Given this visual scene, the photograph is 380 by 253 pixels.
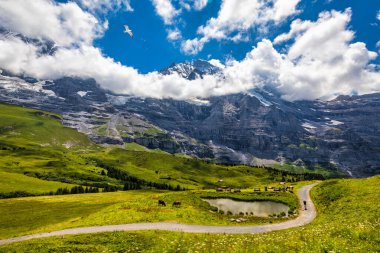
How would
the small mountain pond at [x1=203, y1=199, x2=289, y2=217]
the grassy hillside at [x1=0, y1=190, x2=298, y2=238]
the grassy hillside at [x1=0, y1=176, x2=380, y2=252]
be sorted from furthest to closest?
the small mountain pond at [x1=203, y1=199, x2=289, y2=217] → the grassy hillside at [x1=0, y1=190, x2=298, y2=238] → the grassy hillside at [x1=0, y1=176, x2=380, y2=252]

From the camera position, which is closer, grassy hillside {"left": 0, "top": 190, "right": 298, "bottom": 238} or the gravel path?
the gravel path

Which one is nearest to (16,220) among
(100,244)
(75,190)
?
(100,244)

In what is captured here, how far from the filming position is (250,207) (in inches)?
2901

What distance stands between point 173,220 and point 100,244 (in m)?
20.2

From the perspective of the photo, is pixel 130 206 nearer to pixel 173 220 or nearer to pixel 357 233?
pixel 173 220

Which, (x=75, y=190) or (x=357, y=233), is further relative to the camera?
(x=75, y=190)

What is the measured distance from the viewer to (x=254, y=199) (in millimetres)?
82500

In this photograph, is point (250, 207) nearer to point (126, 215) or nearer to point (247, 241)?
point (126, 215)

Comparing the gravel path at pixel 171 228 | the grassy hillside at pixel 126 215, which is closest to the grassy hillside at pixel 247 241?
the gravel path at pixel 171 228

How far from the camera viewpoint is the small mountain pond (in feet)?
218

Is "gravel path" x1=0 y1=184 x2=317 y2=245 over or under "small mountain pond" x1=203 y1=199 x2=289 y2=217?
under

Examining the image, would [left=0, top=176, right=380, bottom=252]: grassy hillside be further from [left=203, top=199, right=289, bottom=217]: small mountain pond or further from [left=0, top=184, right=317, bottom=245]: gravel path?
[left=203, top=199, right=289, bottom=217]: small mountain pond

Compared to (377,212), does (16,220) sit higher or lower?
lower

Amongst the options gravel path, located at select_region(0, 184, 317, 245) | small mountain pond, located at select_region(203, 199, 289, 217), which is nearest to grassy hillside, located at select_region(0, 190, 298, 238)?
small mountain pond, located at select_region(203, 199, 289, 217)
